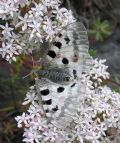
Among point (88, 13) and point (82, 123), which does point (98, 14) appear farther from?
point (82, 123)

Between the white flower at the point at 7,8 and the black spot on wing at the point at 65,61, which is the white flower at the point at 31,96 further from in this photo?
the white flower at the point at 7,8

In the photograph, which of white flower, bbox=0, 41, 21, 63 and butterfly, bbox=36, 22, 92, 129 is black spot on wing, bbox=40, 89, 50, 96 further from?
white flower, bbox=0, 41, 21, 63

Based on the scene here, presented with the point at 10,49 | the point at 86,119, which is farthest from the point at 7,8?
the point at 86,119

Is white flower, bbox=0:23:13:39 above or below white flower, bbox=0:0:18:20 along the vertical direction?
below

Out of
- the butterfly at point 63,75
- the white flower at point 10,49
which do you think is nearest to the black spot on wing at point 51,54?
the butterfly at point 63,75

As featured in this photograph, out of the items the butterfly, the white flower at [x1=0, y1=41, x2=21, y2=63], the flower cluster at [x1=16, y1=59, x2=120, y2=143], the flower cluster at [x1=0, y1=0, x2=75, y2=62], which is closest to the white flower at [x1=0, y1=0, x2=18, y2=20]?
the flower cluster at [x1=0, y1=0, x2=75, y2=62]
